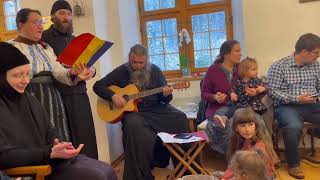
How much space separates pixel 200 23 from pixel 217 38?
262mm

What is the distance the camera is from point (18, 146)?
5.84ft

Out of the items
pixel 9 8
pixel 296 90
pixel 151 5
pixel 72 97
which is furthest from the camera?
pixel 9 8

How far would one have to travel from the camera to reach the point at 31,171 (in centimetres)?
167

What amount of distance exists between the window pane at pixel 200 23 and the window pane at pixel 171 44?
0.83ft

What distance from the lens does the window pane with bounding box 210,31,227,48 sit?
4.18 meters

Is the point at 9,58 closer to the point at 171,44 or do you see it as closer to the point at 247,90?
the point at 247,90

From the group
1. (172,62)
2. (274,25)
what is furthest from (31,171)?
(172,62)

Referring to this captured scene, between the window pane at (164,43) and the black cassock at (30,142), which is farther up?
the window pane at (164,43)

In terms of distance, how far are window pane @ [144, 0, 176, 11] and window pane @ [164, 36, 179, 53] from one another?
0.37m

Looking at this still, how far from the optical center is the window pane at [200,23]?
423 centimetres

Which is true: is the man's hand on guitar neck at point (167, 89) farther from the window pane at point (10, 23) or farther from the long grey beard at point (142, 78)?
the window pane at point (10, 23)

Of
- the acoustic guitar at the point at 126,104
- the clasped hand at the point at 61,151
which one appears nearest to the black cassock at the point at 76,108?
the acoustic guitar at the point at 126,104

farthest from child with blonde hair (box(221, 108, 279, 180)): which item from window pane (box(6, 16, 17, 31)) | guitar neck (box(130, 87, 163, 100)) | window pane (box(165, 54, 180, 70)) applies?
window pane (box(6, 16, 17, 31))

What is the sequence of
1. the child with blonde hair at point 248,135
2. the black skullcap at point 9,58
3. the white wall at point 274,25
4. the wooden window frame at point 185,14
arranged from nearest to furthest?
the black skullcap at point 9,58 < the child with blonde hair at point 248,135 < the white wall at point 274,25 < the wooden window frame at point 185,14
